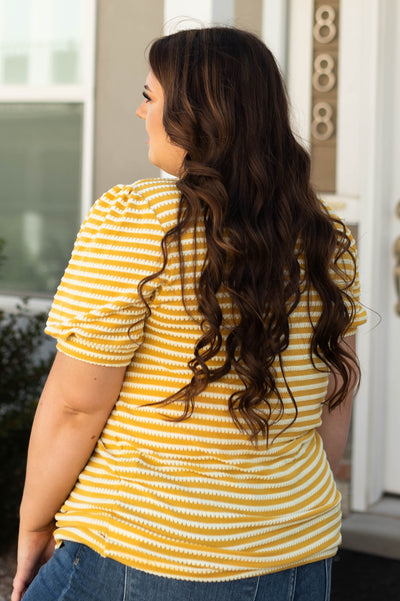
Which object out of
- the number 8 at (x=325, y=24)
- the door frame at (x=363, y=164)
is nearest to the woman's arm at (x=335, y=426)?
the door frame at (x=363, y=164)

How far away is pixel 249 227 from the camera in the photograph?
1.10 m

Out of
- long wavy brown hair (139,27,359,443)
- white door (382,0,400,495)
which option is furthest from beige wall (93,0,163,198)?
long wavy brown hair (139,27,359,443)

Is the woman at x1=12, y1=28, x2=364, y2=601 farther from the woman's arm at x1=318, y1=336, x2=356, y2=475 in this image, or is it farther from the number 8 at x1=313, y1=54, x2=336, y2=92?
the number 8 at x1=313, y1=54, x2=336, y2=92

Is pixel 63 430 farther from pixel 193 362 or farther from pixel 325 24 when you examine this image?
pixel 325 24

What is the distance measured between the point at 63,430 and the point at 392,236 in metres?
2.47

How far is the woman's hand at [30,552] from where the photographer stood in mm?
1246

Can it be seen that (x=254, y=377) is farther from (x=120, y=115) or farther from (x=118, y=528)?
(x=120, y=115)

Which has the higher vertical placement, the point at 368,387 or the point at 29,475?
the point at 29,475

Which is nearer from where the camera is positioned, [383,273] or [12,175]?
[383,273]

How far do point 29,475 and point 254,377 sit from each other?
0.41m

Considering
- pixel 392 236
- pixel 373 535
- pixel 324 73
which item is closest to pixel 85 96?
pixel 324 73

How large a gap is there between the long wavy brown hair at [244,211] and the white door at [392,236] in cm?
217

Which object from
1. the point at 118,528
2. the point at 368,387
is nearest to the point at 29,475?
the point at 118,528

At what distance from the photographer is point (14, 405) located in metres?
3.48
